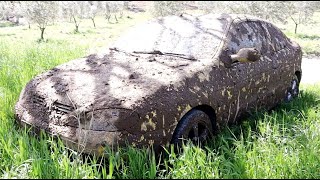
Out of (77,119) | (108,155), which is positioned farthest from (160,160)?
(77,119)

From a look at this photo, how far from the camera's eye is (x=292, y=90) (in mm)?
6043

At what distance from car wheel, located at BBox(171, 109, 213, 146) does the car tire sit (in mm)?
2473

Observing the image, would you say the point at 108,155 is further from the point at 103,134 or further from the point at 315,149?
the point at 315,149

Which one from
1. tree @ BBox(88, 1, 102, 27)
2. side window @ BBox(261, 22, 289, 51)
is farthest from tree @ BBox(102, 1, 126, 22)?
side window @ BBox(261, 22, 289, 51)

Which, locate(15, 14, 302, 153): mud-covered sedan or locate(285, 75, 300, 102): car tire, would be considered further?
locate(285, 75, 300, 102): car tire

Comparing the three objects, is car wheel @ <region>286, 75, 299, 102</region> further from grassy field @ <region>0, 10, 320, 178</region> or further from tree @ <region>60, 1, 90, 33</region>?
tree @ <region>60, 1, 90, 33</region>

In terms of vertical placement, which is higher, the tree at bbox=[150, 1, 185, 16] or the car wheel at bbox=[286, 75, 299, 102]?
the car wheel at bbox=[286, 75, 299, 102]

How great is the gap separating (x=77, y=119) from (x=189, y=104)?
3.65 ft

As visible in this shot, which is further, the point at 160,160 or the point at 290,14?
the point at 290,14

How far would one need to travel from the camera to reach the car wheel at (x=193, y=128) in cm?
349

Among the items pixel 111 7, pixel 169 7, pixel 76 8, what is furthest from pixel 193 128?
pixel 111 7

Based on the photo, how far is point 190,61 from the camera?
4.19 meters

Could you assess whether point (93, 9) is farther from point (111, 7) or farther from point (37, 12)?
point (37, 12)

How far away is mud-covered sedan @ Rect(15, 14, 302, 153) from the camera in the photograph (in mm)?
3168
